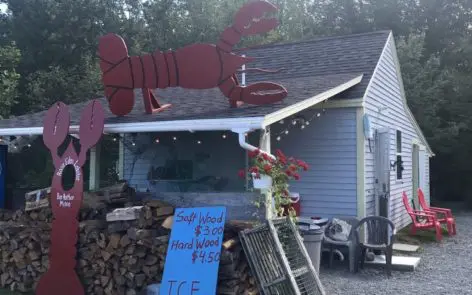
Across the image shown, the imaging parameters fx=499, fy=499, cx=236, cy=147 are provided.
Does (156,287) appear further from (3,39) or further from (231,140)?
(3,39)

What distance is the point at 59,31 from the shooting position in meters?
23.0

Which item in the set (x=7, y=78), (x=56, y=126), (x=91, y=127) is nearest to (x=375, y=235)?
(x=91, y=127)

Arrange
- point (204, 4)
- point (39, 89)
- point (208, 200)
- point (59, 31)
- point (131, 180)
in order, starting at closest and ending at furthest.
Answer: point (208, 200), point (131, 180), point (39, 89), point (59, 31), point (204, 4)

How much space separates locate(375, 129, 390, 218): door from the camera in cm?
911

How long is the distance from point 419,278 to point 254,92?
363 centimetres

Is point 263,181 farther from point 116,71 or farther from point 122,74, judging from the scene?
point 116,71

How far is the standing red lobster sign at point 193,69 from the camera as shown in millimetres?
6977

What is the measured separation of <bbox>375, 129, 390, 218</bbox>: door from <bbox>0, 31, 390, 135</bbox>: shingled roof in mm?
1051

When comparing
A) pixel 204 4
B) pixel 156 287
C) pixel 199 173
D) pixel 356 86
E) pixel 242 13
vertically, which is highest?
pixel 204 4

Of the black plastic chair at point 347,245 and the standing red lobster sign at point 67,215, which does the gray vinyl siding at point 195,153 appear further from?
the standing red lobster sign at point 67,215

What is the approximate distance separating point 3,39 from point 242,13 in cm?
2031

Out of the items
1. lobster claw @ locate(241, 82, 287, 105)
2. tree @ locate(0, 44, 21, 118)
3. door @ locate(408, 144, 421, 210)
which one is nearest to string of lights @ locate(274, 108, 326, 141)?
lobster claw @ locate(241, 82, 287, 105)

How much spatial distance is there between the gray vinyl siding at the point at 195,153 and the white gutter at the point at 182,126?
2081 mm

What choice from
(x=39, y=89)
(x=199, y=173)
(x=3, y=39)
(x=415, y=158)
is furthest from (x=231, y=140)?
(x=3, y=39)
